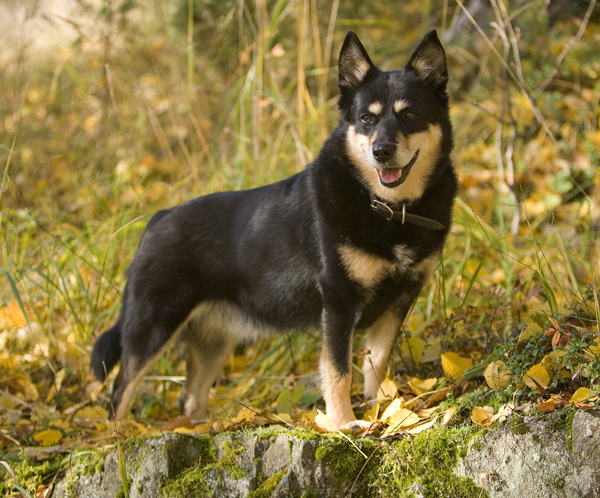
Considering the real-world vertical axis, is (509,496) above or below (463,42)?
below

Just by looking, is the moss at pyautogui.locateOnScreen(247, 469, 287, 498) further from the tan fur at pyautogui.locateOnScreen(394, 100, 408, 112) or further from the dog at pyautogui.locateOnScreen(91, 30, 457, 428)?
the tan fur at pyautogui.locateOnScreen(394, 100, 408, 112)

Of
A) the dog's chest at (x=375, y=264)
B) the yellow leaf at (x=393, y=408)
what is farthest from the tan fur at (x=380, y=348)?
the yellow leaf at (x=393, y=408)

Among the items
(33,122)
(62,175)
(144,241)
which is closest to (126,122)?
(62,175)

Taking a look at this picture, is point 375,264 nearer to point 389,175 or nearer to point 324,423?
point 389,175

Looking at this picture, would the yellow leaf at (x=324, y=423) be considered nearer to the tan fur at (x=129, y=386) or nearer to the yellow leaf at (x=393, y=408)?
the yellow leaf at (x=393, y=408)

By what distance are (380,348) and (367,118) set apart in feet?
4.01

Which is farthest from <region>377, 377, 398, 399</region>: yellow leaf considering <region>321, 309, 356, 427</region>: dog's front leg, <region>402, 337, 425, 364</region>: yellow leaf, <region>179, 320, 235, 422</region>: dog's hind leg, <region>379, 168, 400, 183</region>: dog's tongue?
<region>179, 320, 235, 422</region>: dog's hind leg

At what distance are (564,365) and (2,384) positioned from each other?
11.1 feet

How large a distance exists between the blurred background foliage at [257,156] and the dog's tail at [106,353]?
53 centimetres

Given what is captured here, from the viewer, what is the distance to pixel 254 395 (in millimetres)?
3586

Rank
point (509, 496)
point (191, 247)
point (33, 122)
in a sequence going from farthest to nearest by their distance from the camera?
point (33, 122), point (191, 247), point (509, 496)

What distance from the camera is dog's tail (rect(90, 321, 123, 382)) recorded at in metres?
3.18

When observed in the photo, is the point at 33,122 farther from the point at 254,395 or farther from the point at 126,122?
the point at 254,395

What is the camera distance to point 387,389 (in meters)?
2.73
